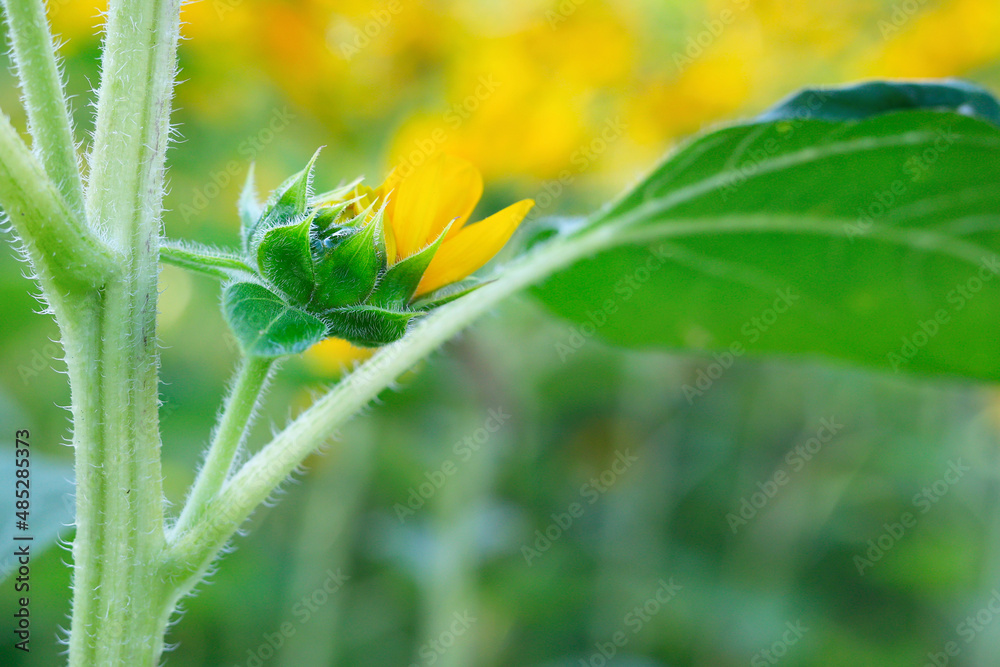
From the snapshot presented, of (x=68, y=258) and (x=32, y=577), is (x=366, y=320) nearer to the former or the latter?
(x=68, y=258)

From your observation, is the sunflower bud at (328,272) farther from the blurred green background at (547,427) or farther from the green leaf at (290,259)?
the blurred green background at (547,427)

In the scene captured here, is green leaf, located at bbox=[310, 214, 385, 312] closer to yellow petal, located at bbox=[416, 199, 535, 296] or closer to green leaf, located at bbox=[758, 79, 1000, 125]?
yellow petal, located at bbox=[416, 199, 535, 296]

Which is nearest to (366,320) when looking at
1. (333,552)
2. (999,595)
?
(333,552)

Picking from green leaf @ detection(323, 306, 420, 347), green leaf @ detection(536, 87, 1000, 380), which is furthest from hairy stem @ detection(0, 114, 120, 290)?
green leaf @ detection(536, 87, 1000, 380)

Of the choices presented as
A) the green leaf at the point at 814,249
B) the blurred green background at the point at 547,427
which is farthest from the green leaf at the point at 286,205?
the blurred green background at the point at 547,427

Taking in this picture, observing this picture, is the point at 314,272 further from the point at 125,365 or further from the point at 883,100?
the point at 883,100
